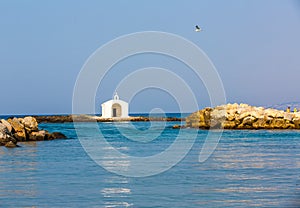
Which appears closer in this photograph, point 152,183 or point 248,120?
point 152,183

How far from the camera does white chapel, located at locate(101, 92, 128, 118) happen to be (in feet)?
232

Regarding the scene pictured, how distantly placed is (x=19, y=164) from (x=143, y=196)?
24.3ft

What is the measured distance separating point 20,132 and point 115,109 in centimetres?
4336

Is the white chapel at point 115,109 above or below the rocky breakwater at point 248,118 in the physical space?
above

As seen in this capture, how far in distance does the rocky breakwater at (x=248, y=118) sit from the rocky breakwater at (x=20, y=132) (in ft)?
58.1

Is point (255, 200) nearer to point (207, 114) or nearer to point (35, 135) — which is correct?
point (35, 135)

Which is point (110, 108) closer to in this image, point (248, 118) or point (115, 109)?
point (115, 109)

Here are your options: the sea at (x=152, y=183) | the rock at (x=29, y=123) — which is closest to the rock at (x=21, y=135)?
the rock at (x=29, y=123)

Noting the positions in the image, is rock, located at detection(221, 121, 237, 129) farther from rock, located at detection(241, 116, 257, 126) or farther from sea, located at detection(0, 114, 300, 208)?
sea, located at detection(0, 114, 300, 208)

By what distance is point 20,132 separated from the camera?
3066 centimetres

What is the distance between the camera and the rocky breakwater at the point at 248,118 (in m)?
46.5

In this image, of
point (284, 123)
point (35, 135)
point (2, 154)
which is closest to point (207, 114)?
point (284, 123)

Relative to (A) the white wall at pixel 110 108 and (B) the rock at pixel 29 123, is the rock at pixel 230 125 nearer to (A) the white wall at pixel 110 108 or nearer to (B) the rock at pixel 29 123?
(B) the rock at pixel 29 123

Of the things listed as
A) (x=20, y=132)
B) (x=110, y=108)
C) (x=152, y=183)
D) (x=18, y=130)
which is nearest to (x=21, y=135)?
(x=20, y=132)
